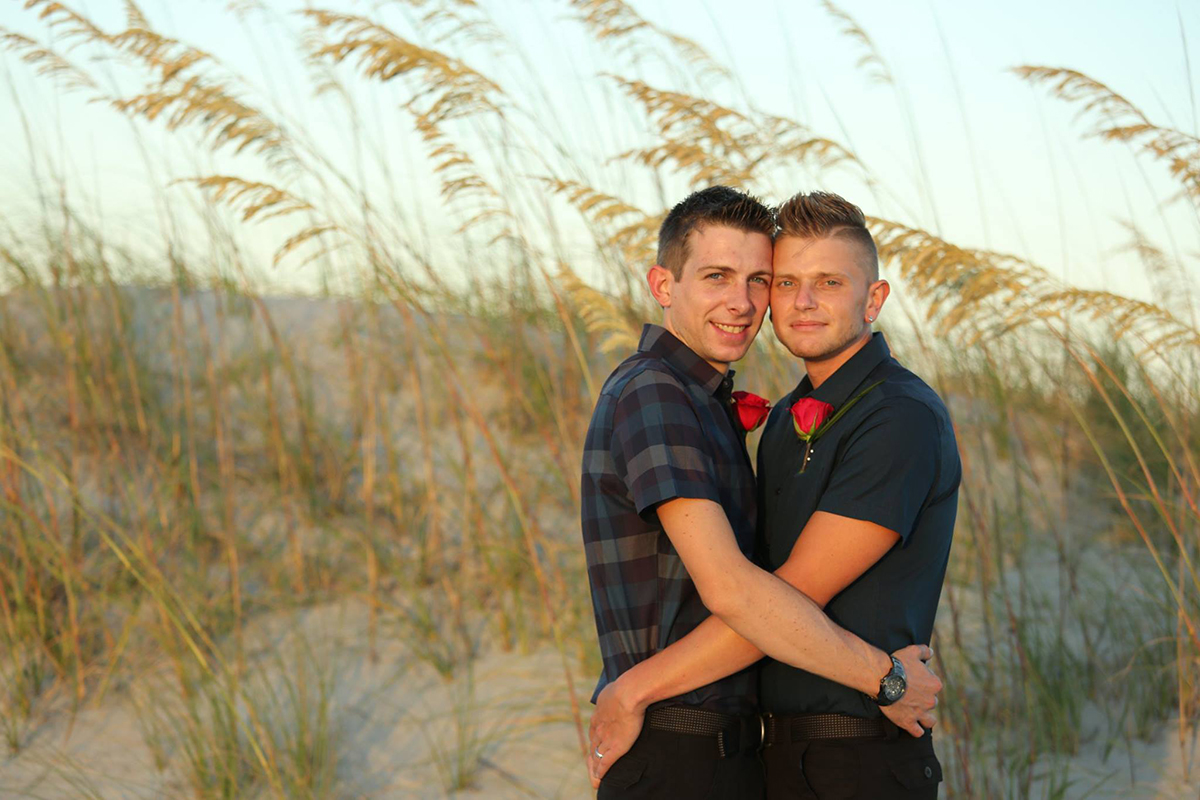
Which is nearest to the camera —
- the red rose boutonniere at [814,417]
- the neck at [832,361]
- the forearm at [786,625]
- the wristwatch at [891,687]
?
the forearm at [786,625]

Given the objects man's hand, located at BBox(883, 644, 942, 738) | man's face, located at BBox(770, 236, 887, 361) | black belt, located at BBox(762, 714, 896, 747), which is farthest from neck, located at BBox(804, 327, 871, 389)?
black belt, located at BBox(762, 714, 896, 747)

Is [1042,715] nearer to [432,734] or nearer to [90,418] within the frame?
[432,734]

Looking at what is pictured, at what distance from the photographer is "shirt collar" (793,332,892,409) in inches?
93.3

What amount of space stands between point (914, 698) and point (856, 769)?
21cm

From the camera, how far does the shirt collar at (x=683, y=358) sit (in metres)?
2.39

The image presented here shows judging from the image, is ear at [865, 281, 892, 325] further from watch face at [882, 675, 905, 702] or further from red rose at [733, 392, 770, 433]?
watch face at [882, 675, 905, 702]

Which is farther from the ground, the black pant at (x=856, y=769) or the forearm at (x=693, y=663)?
the forearm at (x=693, y=663)

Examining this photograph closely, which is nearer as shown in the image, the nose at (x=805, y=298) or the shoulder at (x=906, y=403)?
the shoulder at (x=906, y=403)

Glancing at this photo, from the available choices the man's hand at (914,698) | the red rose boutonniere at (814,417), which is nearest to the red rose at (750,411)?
the red rose boutonniere at (814,417)

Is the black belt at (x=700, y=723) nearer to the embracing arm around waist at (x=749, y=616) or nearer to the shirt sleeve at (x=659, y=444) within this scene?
the embracing arm around waist at (x=749, y=616)

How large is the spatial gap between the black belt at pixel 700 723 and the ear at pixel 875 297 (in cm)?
98

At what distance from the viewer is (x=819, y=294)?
7.86ft

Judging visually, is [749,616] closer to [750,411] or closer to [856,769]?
[856,769]

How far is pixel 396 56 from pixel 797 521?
7.95 ft
